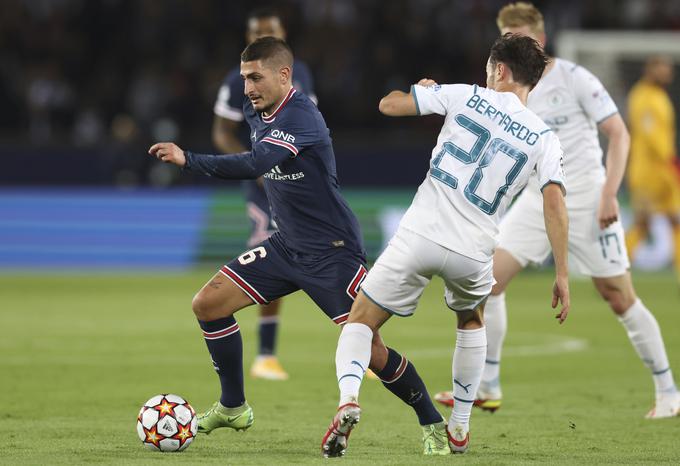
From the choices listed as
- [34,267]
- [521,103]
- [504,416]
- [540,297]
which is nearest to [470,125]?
[521,103]

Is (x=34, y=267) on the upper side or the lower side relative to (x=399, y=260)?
lower

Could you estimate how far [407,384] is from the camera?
6301 mm

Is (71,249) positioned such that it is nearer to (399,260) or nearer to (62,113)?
(62,113)

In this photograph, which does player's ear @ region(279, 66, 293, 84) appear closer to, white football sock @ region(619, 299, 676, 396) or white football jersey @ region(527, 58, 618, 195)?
white football jersey @ region(527, 58, 618, 195)

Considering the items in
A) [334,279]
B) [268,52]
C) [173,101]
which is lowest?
[173,101]

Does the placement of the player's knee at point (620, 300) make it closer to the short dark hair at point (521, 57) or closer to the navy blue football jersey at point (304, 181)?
the navy blue football jersey at point (304, 181)

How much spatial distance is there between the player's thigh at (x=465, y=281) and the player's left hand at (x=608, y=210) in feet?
5.51

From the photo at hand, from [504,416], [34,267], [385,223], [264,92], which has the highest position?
[264,92]

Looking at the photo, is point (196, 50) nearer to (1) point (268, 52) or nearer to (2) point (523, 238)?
(2) point (523, 238)

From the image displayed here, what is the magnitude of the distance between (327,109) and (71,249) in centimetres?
448

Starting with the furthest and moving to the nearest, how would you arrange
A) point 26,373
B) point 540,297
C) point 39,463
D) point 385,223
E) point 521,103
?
point 385,223
point 540,297
point 26,373
point 521,103
point 39,463

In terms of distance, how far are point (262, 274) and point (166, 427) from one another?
94cm

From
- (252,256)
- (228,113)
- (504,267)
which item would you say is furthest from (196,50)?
(252,256)

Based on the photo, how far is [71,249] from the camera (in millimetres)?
18531
